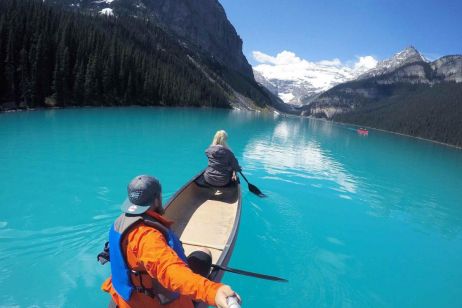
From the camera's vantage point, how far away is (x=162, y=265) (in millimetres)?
3561

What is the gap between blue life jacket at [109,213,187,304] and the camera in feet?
12.5

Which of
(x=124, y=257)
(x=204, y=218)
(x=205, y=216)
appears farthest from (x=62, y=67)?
(x=124, y=257)

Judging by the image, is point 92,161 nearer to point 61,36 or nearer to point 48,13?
point 61,36

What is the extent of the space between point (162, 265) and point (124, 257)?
1.90 ft

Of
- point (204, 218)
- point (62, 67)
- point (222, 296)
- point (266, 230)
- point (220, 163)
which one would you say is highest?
point (62, 67)

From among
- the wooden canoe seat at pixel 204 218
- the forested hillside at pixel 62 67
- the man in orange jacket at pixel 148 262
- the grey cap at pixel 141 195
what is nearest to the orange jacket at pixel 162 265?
the man in orange jacket at pixel 148 262

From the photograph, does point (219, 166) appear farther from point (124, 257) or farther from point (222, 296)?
point (222, 296)

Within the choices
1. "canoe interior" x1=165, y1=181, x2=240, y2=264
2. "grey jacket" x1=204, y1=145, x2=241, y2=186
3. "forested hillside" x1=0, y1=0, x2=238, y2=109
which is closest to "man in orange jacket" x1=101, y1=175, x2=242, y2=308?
"canoe interior" x1=165, y1=181, x2=240, y2=264

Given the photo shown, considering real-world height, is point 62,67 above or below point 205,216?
above

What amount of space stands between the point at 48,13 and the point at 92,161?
218 feet

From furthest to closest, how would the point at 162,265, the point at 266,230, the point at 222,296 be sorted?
1. the point at 266,230
2. the point at 162,265
3. the point at 222,296

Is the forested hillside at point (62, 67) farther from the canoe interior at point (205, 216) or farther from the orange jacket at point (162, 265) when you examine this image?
the orange jacket at point (162, 265)

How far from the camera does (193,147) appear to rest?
31.1 m

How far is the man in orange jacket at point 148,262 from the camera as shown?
346 cm
